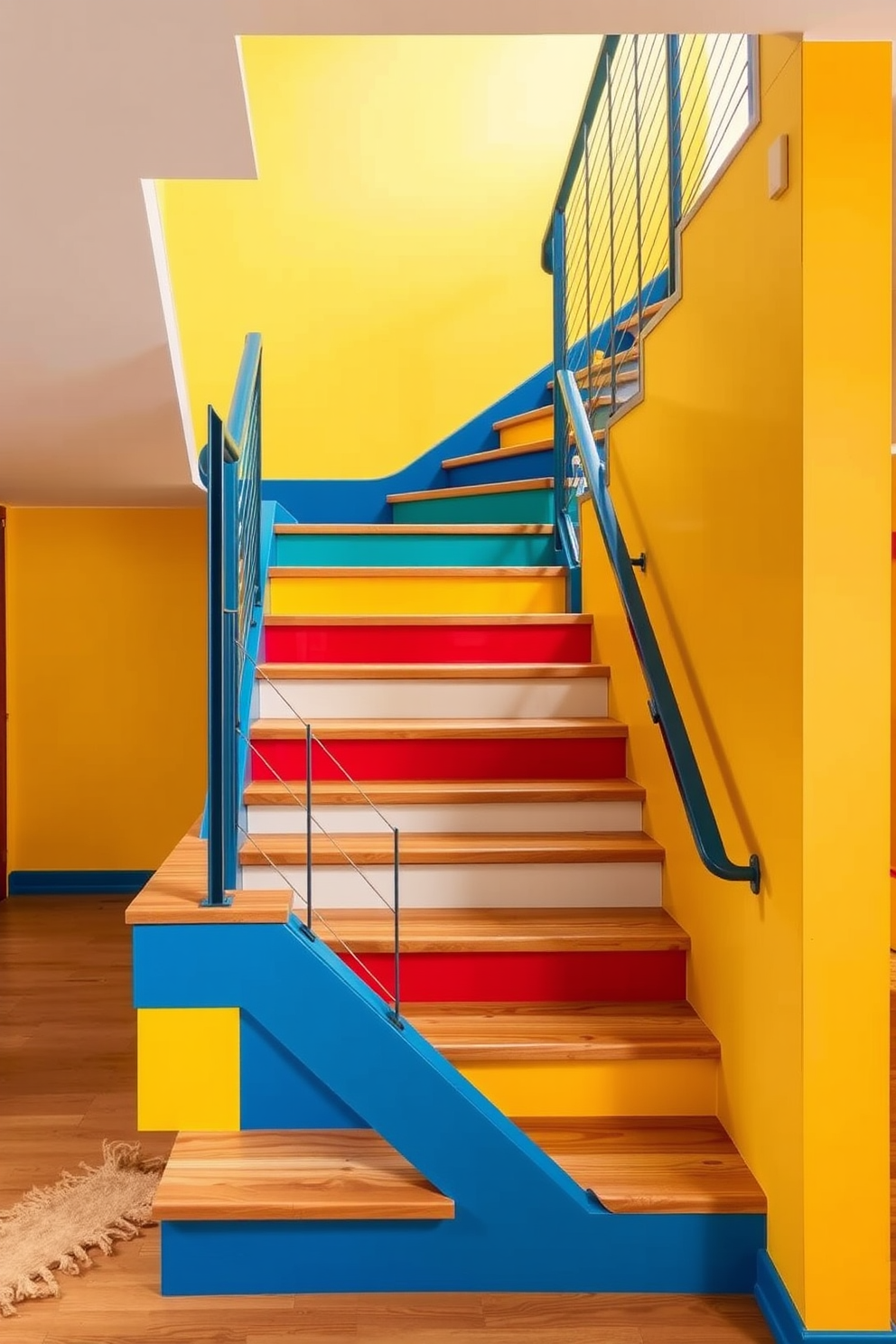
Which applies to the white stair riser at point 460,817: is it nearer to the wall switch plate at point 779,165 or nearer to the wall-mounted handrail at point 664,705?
the wall-mounted handrail at point 664,705

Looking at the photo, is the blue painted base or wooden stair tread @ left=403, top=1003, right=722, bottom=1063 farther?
wooden stair tread @ left=403, top=1003, right=722, bottom=1063

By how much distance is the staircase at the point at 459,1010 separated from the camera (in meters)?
2.03

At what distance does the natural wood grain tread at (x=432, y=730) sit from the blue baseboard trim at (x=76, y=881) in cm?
304

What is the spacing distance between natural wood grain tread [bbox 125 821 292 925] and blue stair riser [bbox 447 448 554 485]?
2317 mm

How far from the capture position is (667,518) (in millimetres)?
2662

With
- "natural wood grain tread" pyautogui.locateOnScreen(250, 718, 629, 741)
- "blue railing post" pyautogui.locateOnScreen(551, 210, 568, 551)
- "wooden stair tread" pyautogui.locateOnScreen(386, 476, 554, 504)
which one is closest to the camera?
"natural wood grain tread" pyautogui.locateOnScreen(250, 718, 629, 741)

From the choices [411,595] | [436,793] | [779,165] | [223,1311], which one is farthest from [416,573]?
[223,1311]

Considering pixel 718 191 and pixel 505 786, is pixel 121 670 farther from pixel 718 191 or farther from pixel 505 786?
pixel 718 191

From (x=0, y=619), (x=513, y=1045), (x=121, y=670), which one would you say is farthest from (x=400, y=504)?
(x=513, y=1045)

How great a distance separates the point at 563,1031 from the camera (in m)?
2.29

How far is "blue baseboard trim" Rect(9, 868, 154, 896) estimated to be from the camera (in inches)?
224

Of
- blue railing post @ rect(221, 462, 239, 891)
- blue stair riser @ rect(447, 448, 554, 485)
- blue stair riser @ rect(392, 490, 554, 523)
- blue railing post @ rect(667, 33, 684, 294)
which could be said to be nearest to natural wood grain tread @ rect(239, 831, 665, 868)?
blue railing post @ rect(221, 462, 239, 891)

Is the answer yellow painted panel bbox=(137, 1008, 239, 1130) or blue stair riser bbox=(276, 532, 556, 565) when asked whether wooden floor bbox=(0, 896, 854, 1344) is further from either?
blue stair riser bbox=(276, 532, 556, 565)

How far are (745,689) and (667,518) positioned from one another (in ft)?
2.28
